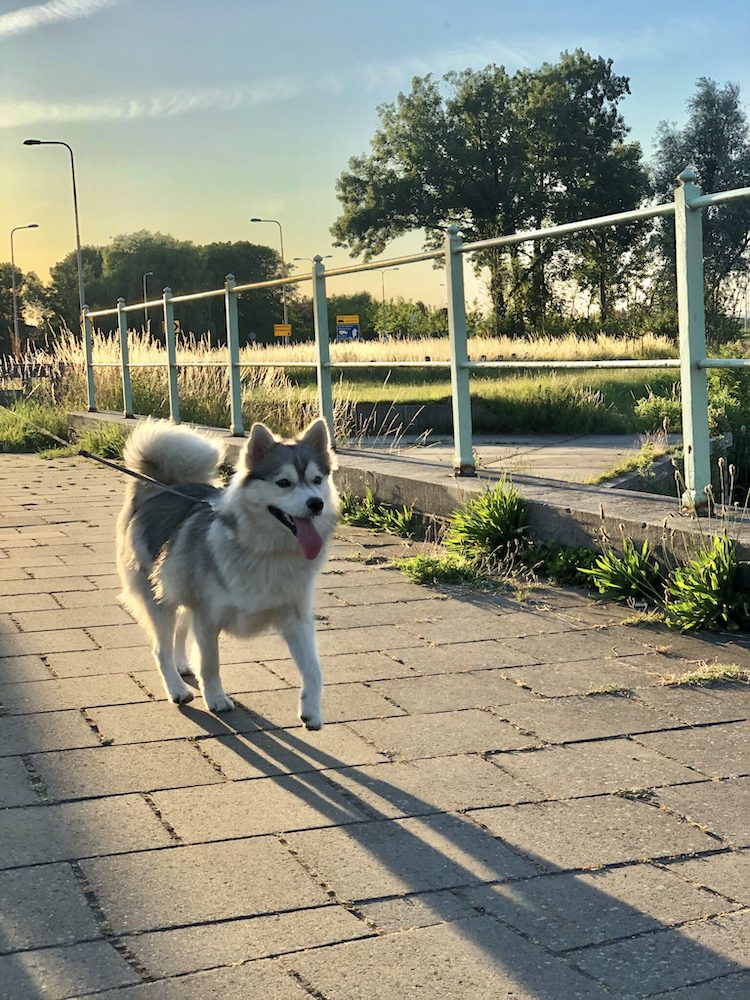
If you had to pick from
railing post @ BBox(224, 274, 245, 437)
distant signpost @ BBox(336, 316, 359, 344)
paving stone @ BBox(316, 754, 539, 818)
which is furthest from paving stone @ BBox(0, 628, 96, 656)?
distant signpost @ BBox(336, 316, 359, 344)

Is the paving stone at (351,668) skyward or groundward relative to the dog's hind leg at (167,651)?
groundward

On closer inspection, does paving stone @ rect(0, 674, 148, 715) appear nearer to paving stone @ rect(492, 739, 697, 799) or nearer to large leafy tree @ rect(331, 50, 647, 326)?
paving stone @ rect(492, 739, 697, 799)

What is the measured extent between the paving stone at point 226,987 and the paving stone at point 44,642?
3072 millimetres

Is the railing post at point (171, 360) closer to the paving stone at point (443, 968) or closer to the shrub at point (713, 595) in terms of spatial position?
the shrub at point (713, 595)

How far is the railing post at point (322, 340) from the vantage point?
383 inches

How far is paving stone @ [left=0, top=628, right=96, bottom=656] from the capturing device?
17.6 feet

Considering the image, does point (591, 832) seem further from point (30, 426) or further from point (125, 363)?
point (30, 426)

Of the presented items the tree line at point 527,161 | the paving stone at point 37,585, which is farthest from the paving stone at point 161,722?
the tree line at point 527,161

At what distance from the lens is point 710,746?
3916mm

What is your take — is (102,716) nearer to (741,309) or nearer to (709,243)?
(741,309)

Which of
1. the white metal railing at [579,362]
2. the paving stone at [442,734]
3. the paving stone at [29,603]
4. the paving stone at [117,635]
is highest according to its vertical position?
the white metal railing at [579,362]

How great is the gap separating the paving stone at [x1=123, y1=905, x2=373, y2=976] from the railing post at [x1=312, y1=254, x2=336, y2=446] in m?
7.11

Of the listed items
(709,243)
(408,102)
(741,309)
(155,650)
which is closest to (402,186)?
(408,102)

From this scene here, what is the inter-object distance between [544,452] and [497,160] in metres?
48.2
